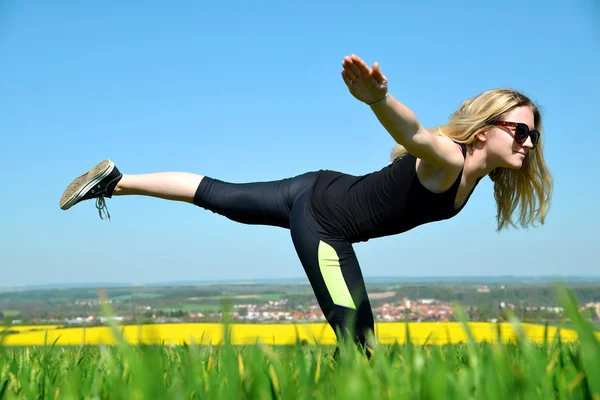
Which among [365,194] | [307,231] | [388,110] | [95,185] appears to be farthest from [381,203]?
[95,185]

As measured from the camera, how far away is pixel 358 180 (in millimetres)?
4203

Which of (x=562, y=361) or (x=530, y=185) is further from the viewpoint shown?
(x=530, y=185)

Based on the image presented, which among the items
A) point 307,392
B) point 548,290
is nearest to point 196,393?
point 307,392

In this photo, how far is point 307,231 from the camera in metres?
4.04

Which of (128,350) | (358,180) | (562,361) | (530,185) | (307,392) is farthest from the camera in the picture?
(530,185)

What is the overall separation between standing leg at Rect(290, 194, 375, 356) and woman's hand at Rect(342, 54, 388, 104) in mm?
1201

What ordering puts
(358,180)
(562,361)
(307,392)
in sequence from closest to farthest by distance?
(307,392)
(562,361)
(358,180)

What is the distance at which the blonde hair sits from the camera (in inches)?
162

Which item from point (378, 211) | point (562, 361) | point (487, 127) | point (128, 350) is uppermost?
point (487, 127)

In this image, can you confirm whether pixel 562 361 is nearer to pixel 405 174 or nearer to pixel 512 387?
pixel 512 387

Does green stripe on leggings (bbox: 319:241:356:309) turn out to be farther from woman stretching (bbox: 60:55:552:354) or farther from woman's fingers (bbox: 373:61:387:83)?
woman's fingers (bbox: 373:61:387:83)

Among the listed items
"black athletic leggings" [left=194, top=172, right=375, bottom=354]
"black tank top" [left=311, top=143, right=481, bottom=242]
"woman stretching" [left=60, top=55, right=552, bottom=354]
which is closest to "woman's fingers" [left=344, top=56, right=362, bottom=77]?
"woman stretching" [left=60, top=55, right=552, bottom=354]

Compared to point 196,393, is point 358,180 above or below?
above

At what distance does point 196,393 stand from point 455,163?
101 inches
